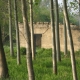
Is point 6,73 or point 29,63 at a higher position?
point 29,63

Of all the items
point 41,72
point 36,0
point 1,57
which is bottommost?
point 41,72

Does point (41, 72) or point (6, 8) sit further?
point (6, 8)

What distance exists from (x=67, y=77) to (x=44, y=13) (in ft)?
135

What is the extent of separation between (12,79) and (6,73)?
2.77ft

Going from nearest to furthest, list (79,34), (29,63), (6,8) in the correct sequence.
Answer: (29,63)
(6,8)
(79,34)

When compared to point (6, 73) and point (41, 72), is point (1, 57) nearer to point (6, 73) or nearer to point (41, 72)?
point (6, 73)

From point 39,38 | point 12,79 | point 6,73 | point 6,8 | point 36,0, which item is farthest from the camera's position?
point 39,38

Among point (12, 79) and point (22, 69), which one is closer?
point (12, 79)

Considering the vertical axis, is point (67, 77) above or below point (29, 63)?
below

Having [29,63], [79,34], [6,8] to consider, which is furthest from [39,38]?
[29,63]

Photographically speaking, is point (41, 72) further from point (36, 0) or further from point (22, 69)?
point (36, 0)

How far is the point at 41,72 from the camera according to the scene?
34.9 ft

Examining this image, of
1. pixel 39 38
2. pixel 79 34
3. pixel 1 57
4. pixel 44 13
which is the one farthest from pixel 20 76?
pixel 44 13

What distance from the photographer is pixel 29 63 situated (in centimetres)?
640
